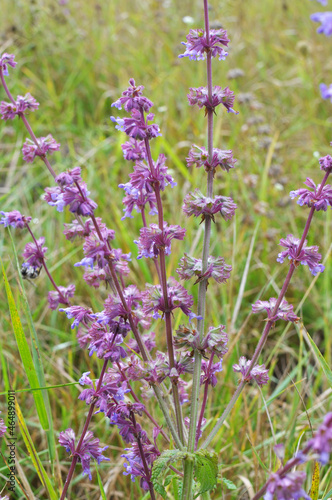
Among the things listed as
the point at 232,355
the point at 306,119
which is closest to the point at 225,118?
the point at 306,119

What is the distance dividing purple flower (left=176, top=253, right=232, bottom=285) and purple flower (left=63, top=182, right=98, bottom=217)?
1.06ft

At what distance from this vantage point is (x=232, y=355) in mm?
2482

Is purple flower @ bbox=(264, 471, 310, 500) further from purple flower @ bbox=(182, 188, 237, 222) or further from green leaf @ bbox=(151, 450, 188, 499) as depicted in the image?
purple flower @ bbox=(182, 188, 237, 222)

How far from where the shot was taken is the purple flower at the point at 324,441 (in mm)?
840

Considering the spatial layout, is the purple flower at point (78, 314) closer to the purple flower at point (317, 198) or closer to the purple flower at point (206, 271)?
the purple flower at point (206, 271)

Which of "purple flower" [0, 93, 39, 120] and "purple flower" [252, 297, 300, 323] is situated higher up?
"purple flower" [0, 93, 39, 120]

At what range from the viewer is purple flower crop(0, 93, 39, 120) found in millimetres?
1635

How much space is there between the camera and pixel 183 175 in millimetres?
4078

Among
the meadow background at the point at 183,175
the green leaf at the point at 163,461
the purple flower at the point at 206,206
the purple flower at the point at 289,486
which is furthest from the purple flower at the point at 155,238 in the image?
the purple flower at the point at 289,486

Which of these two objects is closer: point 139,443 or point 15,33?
point 139,443

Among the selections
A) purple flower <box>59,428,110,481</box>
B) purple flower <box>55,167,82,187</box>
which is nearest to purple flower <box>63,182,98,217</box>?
purple flower <box>55,167,82,187</box>

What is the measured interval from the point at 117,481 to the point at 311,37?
16.3 ft

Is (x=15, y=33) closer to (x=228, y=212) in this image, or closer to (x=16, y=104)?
(x=16, y=104)

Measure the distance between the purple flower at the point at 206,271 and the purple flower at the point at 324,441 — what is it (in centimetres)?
68
